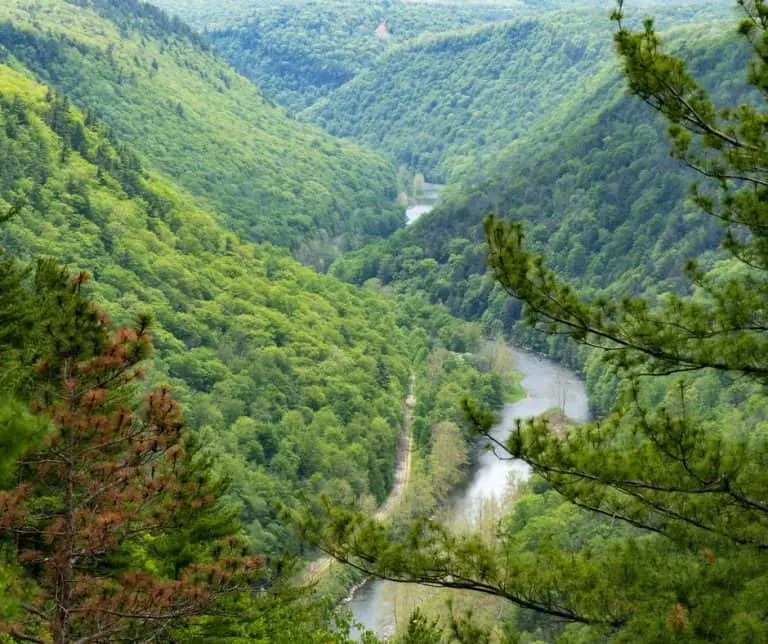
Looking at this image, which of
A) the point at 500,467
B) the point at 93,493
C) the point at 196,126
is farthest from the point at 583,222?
the point at 93,493

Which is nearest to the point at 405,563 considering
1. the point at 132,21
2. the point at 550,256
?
the point at 550,256

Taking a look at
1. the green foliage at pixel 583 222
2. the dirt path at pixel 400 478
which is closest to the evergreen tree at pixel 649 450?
the dirt path at pixel 400 478

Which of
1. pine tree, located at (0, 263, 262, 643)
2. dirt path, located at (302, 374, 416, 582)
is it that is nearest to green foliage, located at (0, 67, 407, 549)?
dirt path, located at (302, 374, 416, 582)

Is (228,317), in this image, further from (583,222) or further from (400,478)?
(583,222)

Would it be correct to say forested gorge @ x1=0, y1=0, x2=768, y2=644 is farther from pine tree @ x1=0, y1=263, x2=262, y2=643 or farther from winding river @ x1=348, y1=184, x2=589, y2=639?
winding river @ x1=348, y1=184, x2=589, y2=639

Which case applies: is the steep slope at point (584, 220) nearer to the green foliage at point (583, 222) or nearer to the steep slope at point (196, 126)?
the green foliage at point (583, 222)

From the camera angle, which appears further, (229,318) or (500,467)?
(229,318)

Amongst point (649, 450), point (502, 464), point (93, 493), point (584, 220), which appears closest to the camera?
point (649, 450)
